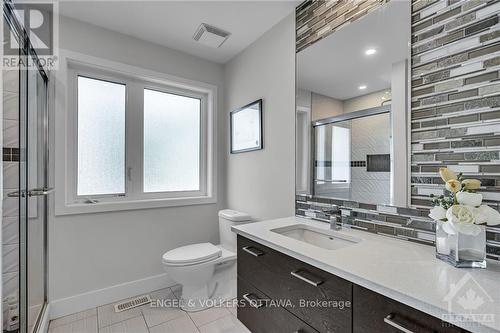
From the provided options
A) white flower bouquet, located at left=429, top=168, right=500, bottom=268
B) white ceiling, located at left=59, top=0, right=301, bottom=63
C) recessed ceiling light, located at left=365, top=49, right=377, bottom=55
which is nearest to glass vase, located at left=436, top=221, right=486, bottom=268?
white flower bouquet, located at left=429, top=168, right=500, bottom=268

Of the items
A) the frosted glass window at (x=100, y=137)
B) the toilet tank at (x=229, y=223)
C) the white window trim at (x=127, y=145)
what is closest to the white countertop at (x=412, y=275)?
the toilet tank at (x=229, y=223)

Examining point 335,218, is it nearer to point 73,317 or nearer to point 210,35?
point 210,35

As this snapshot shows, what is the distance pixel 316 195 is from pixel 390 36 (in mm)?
1010

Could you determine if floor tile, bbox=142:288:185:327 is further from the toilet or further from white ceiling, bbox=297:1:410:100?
white ceiling, bbox=297:1:410:100

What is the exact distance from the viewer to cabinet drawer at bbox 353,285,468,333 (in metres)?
0.66

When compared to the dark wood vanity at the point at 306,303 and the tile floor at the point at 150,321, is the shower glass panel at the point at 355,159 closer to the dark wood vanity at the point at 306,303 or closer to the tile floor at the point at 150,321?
the dark wood vanity at the point at 306,303

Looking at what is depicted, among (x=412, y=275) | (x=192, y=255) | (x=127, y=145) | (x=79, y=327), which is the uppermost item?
(x=127, y=145)

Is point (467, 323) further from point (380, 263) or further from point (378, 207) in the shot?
point (378, 207)

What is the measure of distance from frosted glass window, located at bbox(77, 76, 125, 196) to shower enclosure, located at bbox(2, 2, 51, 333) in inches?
12.0

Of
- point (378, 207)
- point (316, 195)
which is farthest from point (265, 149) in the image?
point (378, 207)

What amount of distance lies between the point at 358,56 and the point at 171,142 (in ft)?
6.14

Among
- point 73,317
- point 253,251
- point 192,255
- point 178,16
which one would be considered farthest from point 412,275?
point 73,317

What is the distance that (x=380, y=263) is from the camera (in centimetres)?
93

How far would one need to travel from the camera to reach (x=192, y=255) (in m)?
1.94
